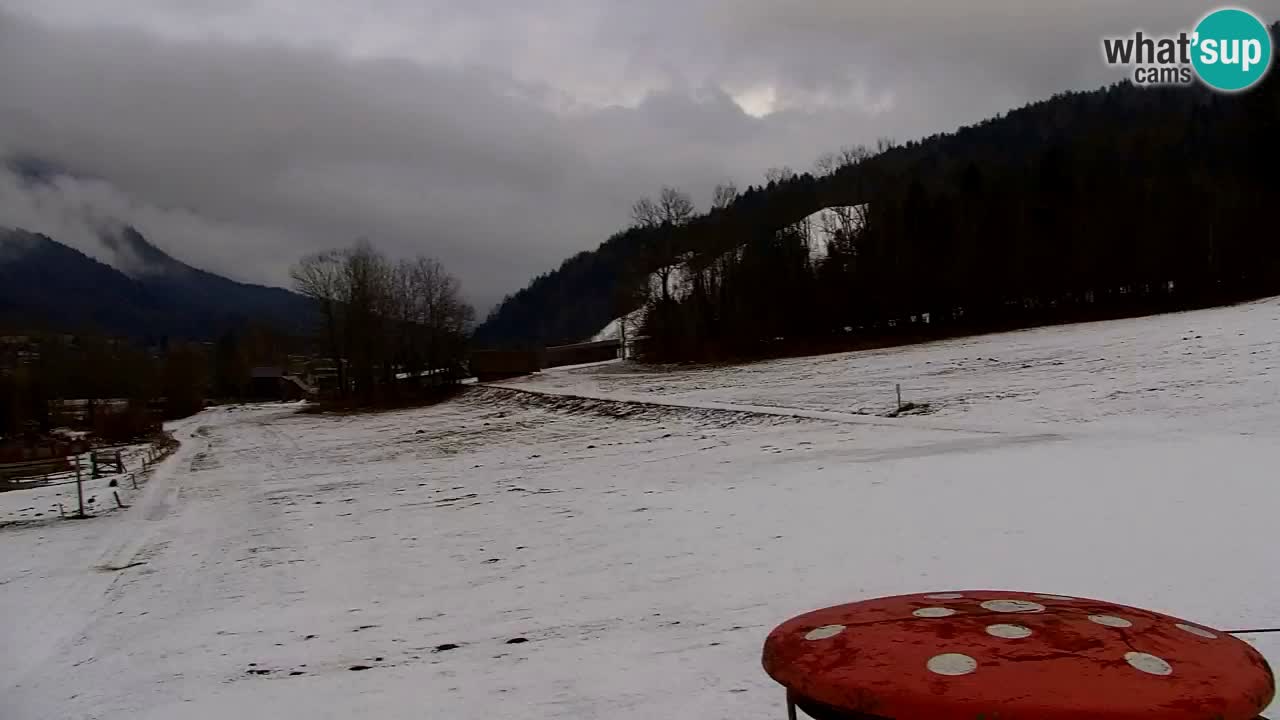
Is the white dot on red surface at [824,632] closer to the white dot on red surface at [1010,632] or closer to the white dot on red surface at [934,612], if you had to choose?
the white dot on red surface at [934,612]

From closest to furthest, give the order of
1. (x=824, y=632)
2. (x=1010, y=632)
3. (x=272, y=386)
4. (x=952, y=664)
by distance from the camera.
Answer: (x=952, y=664), (x=1010, y=632), (x=824, y=632), (x=272, y=386)

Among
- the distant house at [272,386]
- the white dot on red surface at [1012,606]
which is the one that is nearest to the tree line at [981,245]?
the white dot on red surface at [1012,606]

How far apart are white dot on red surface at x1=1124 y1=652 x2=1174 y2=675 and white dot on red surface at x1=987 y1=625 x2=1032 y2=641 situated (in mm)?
345

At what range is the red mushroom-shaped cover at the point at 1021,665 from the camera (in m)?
2.38

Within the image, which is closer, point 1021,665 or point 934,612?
point 1021,665

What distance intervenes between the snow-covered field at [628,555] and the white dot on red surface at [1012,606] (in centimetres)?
201

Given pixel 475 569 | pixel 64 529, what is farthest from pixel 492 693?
pixel 64 529

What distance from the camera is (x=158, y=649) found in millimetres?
8047

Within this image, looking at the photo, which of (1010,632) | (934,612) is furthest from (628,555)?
(1010,632)

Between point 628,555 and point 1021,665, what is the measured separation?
25.0ft

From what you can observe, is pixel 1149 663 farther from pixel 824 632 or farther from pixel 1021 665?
pixel 824 632

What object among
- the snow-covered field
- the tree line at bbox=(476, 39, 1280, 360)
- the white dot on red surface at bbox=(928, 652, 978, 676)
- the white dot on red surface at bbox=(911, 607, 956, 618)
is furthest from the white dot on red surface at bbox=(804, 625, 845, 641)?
the tree line at bbox=(476, 39, 1280, 360)

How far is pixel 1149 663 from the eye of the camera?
2.61 m

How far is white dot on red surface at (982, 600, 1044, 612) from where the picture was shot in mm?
3309
